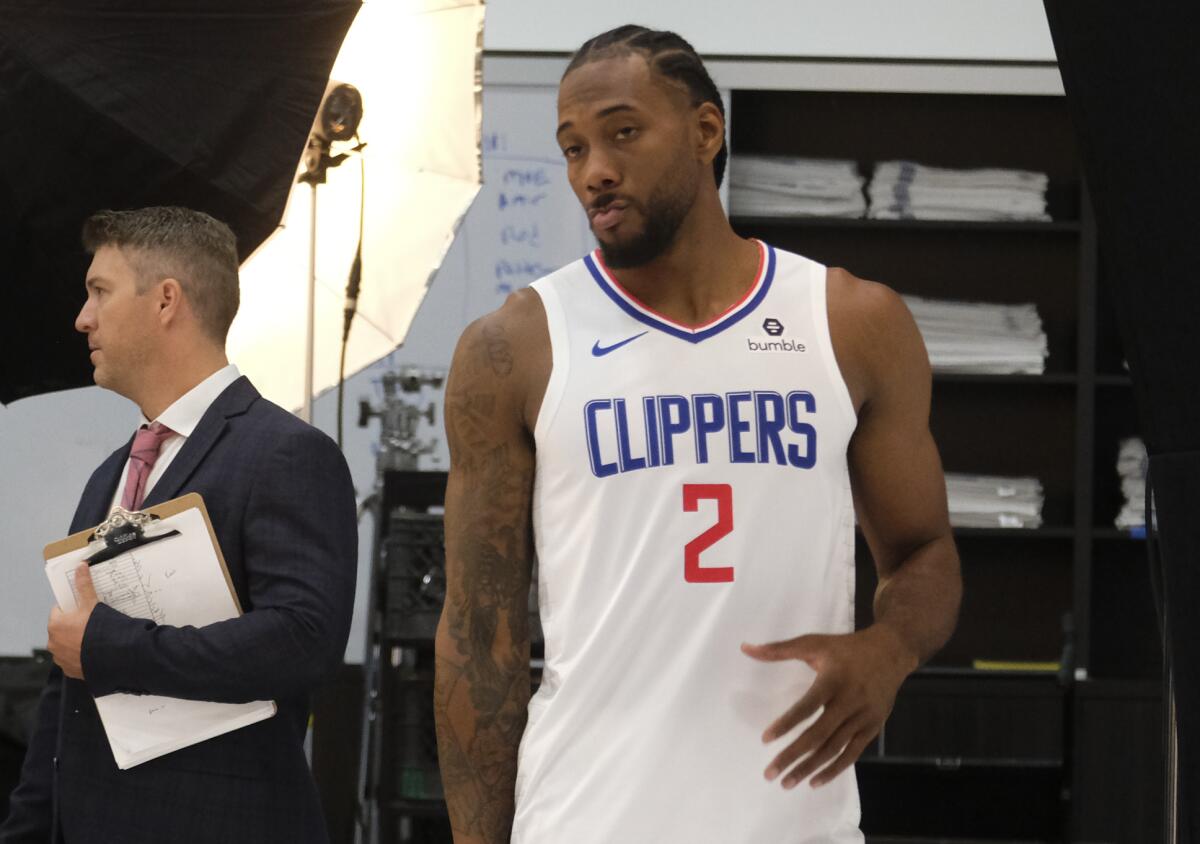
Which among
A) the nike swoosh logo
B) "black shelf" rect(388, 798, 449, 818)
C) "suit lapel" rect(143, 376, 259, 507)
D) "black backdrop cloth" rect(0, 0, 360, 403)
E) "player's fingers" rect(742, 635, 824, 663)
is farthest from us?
"black shelf" rect(388, 798, 449, 818)

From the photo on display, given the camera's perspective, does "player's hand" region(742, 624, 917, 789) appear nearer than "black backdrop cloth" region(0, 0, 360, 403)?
Yes

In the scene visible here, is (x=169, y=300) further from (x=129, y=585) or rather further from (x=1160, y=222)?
(x=1160, y=222)

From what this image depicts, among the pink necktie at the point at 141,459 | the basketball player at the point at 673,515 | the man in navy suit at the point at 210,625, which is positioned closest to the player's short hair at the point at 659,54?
the basketball player at the point at 673,515

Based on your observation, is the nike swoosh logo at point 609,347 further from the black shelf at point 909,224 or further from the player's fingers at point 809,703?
the black shelf at point 909,224

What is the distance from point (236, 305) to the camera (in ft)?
6.63

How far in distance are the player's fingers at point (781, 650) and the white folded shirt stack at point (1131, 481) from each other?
282cm

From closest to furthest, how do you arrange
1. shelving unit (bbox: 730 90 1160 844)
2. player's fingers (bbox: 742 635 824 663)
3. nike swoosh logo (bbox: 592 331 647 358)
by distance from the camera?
player's fingers (bbox: 742 635 824 663) < nike swoosh logo (bbox: 592 331 647 358) < shelving unit (bbox: 730 90 1160 844)

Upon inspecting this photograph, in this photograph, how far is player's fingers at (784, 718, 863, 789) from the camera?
137cm

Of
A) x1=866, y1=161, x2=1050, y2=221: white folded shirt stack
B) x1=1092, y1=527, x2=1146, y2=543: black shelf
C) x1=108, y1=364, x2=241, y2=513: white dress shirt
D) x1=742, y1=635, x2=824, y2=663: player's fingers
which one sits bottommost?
x1=742, y1=635, x2=824, y2=663: player's fingers

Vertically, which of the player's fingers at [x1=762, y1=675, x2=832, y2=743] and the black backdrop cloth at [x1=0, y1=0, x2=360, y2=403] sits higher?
Result: the black backdrop cloth at [x1=0, y1=0, x2=360, y2=403]

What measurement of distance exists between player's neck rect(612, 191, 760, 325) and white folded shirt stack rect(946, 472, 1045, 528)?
2.64 metres

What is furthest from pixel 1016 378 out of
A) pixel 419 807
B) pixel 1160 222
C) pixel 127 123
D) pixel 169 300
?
pixel 1160 222

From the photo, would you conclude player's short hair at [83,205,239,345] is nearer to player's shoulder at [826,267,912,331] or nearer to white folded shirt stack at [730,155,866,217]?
player's shoulder at [826,267,912,331]

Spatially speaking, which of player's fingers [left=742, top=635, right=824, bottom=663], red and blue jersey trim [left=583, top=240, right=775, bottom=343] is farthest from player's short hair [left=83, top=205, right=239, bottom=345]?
player's fingers [left=742, top=635, right=824, bottom=663]
